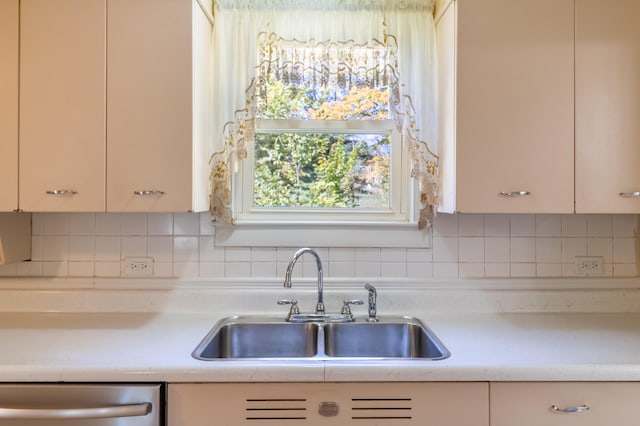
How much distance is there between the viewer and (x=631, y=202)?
1.48 meters

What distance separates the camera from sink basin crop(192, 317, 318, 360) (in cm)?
165

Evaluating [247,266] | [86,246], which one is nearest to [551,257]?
[247,266]

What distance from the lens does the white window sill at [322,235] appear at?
179 cm

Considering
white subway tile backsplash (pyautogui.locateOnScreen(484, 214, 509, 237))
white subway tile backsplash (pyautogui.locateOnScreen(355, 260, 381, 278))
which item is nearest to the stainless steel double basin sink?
white subway tile backsplash (pyautogui.locateOnScreen(355, 260, 381, 278))

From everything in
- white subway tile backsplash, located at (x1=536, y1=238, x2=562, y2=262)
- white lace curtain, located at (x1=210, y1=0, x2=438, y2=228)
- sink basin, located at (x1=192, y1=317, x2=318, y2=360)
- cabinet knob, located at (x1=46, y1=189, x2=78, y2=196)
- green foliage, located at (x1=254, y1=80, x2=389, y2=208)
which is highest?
white lace curtain, located at (x1=210, y1=0, x2=438, y2=228)

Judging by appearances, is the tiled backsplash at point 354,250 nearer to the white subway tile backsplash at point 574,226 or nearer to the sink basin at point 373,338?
the white subway tile backsplash at point 574,226

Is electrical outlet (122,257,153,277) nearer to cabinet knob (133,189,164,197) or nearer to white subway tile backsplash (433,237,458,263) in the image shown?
cabinet knob (133,189,164,197)

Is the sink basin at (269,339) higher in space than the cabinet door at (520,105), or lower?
lower

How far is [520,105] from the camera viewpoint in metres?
1.48

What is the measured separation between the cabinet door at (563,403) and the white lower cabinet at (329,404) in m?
0.06

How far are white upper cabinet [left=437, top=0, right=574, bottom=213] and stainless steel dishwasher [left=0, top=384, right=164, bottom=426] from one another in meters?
1.22

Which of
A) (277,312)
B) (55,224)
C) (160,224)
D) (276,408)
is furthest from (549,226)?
(55,224)

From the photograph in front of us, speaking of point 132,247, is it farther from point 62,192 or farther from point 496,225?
point 496,225

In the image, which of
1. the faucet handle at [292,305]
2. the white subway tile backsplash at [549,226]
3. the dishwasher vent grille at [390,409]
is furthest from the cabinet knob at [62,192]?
the white subway tile backsplash at [549,226]
